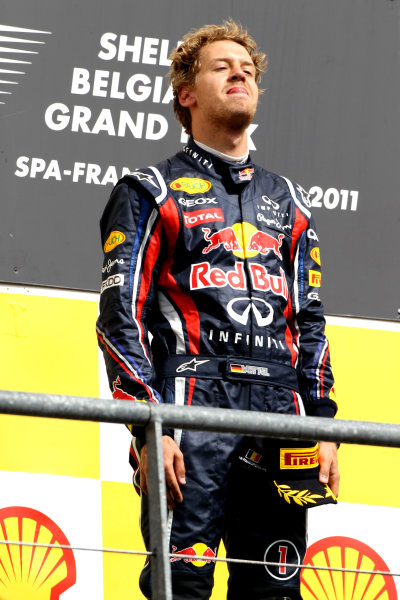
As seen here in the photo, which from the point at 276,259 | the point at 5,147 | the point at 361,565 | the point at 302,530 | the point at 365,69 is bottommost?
the point at 361,565

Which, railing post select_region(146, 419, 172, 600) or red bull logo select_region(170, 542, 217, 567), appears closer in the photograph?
railing post select_region(146, 419, 172, 600)

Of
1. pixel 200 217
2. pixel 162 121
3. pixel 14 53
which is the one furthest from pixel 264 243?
pixel 14 53

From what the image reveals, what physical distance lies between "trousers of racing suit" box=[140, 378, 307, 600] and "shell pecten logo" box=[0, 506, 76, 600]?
27.7 inches

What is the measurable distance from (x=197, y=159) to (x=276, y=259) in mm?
317

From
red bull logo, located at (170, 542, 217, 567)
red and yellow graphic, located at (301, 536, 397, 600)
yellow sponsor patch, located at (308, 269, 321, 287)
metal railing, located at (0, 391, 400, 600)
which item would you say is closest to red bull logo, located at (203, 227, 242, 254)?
yellow sponsor patch, located at (308, 269, 321, 287)

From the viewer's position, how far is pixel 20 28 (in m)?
3.46

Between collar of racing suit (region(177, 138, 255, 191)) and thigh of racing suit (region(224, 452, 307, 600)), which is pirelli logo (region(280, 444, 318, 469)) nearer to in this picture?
thigh of racing suit (region(224, 452, 307, 600))

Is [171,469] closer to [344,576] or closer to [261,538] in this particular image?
[261,538]

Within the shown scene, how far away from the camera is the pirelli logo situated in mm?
2396

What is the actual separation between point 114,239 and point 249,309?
0.34 metres

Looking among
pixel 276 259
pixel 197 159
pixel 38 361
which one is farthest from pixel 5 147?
pixel 276 259

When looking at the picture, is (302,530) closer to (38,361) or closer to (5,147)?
(38,361)

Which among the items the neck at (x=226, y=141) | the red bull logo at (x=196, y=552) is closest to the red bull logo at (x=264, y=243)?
the neck at (x=226, y=141)

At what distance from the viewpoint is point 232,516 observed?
7.86ft
